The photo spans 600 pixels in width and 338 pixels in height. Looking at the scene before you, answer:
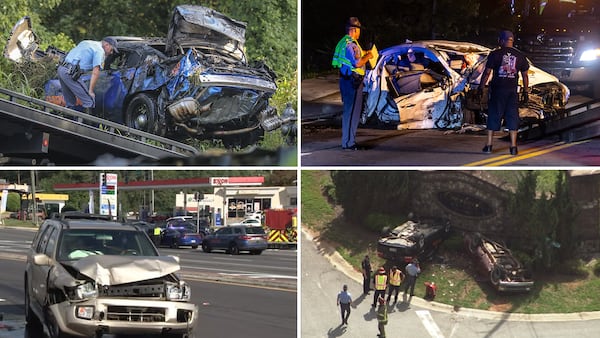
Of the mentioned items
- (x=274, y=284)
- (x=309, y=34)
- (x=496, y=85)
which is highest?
(x=309, y=34)

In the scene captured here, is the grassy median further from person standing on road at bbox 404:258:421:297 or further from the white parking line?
the white parking line

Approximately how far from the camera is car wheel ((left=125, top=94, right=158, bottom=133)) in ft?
33.0

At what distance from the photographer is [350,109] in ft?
32.4

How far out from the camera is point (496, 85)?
9500 mm

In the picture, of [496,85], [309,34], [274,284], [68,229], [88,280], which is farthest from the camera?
[274,284]

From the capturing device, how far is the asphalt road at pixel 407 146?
31.4ft

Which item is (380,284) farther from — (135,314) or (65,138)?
(65,138)

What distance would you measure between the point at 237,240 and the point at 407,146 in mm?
7894

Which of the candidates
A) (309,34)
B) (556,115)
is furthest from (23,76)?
(556,115)

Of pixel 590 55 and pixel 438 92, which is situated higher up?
pixel 590 55

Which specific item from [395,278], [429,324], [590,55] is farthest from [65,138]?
[590,55]

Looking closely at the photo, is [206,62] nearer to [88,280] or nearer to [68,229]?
[68,229]

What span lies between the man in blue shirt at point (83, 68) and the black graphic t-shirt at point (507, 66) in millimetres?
4413

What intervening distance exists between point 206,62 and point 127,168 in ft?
5.33
